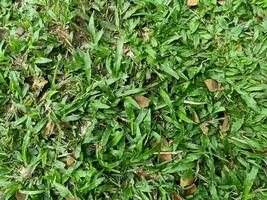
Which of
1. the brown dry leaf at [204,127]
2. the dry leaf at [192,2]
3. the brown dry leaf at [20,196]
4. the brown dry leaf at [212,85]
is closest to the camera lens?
the brown dry leaf at [20,196]

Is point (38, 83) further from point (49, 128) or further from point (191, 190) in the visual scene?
point (191, 190)

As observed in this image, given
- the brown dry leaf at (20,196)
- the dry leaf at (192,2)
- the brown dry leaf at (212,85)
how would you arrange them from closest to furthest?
1. the brown dry leaf at (20,196)
2. the brown dry leaf at (212,85)
3. the dry leaf at (192,2)

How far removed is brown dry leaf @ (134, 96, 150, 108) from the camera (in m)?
2.92

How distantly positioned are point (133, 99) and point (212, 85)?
0.50 m

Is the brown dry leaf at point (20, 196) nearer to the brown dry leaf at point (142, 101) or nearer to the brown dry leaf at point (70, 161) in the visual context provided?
the brown dry leaf at point (70, 161)

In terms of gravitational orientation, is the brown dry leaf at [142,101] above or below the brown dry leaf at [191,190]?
above

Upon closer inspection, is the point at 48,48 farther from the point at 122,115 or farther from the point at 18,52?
the point at 122,115

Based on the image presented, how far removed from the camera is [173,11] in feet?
10.3

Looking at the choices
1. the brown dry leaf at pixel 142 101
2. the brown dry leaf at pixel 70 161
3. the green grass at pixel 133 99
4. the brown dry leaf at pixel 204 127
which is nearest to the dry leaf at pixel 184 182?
the green grass at pixel 133 99

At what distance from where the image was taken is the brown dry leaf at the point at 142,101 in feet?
9.59

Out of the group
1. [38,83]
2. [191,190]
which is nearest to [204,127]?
[191,190]

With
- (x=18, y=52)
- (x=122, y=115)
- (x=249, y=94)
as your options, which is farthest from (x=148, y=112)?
(x=18, y=52)

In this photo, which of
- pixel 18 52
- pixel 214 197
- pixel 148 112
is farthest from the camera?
pixel 18 52

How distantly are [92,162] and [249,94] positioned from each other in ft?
3.34
